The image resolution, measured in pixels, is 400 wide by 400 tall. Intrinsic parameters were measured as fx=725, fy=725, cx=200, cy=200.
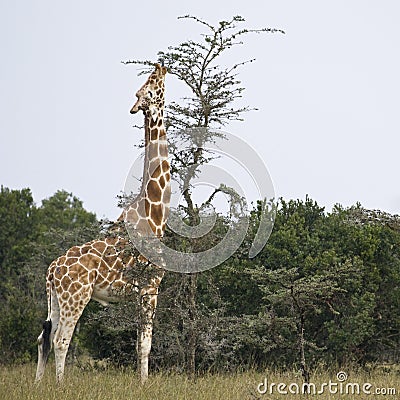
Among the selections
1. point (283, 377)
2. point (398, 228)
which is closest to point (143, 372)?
point (283, 377)

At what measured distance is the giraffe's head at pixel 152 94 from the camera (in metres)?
9.25

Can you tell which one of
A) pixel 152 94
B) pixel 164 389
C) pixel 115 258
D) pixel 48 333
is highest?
pixel 152 94

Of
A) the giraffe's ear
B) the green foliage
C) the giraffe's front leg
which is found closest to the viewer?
the giraffe's front leg

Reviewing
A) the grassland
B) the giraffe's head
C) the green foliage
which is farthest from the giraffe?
the green foliage

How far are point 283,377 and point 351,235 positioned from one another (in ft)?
12.4

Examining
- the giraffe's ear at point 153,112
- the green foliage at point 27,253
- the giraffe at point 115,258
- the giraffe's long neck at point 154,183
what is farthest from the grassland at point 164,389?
A: the green foliage at point 27,253

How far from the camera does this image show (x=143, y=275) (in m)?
8.55

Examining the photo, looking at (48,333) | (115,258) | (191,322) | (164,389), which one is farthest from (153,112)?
(164,389)

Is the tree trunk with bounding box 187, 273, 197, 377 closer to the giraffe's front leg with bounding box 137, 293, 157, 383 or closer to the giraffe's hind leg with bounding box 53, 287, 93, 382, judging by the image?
the giraffe's front leg with bounding box 137, 293, 157, 383

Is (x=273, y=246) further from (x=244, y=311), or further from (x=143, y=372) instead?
(x=143, y=372)

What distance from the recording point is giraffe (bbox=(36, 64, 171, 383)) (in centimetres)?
926

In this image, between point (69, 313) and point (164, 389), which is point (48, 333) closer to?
point (69, 313)

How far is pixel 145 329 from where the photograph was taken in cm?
894

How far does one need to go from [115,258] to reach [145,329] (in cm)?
110
